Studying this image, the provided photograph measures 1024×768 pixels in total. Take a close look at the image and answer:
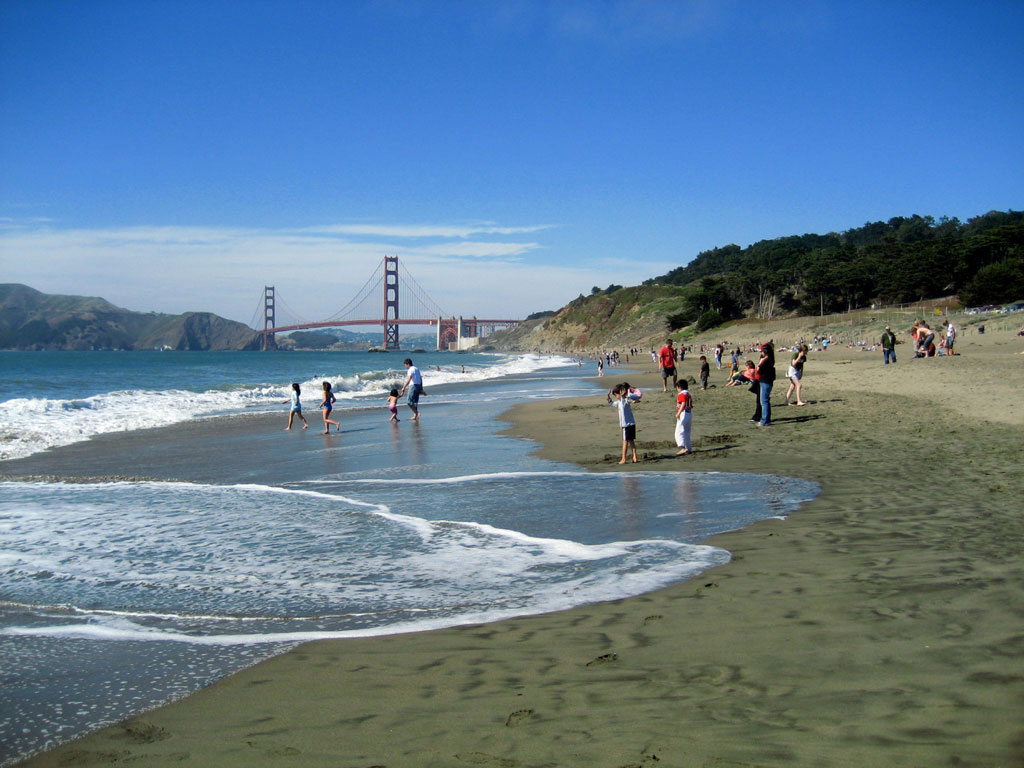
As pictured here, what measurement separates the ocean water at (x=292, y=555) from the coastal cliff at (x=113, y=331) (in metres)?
178

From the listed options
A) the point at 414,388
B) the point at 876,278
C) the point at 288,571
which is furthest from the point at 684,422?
the point at 876,278

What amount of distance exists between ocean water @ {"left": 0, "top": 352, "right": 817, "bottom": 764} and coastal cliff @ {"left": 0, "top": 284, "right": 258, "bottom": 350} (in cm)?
17839

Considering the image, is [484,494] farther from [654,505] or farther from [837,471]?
[837,471]

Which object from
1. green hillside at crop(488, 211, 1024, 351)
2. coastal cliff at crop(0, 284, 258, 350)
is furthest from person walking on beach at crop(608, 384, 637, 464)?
coastal cliff at crop(0, 284, 258, 350)

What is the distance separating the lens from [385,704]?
10.8 feet

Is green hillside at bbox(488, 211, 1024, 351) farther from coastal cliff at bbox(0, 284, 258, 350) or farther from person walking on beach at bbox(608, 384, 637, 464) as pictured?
coastal cliff at bbox(0, 284, 258, 350)

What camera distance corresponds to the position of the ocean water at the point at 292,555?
3.96m

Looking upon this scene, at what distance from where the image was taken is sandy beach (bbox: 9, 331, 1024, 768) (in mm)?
2793

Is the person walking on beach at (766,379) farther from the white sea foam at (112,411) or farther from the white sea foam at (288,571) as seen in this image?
the white sea foam at (112,411)

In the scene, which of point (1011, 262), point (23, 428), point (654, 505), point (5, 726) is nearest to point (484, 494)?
point (654, 505)

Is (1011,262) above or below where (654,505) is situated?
above

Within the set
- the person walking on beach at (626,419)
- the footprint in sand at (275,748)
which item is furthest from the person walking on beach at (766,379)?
the footprint in sand at (275,748)

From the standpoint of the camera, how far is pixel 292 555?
605 cm

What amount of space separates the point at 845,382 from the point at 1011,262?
49.9 metres
